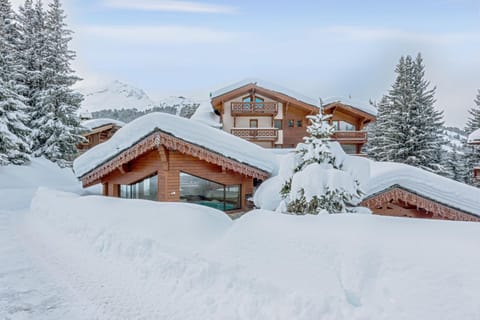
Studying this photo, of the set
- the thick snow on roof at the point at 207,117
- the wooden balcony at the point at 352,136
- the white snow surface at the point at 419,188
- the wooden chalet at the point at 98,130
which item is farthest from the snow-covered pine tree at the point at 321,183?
the wooden chalet at the point at 98,130

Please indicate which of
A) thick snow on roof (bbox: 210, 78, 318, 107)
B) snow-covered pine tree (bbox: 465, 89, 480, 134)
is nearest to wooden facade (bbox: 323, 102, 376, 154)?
thick snow on roof (bbox: 210, 78, 318, 107)

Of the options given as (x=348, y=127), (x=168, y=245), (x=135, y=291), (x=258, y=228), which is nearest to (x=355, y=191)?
(x=258, y=228)

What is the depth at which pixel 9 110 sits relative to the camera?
19.5 metres

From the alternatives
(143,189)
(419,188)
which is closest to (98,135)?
(143,189)

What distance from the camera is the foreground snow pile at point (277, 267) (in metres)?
3.13

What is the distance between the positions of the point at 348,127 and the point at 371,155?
22.2 feet

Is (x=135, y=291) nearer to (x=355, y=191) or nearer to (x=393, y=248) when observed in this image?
(x=393, y=248)

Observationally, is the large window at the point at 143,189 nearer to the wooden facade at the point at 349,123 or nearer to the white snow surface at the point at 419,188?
the white snow surface at the point at 419,188

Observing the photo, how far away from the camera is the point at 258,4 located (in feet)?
46.8

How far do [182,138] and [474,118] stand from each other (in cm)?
3097

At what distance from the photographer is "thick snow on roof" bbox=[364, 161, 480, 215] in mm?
9078

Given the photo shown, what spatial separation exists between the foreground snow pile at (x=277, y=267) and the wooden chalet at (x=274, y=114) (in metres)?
19.4

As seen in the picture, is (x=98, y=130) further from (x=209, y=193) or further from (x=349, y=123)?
(x=209, y=193)

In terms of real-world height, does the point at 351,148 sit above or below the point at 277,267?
above
